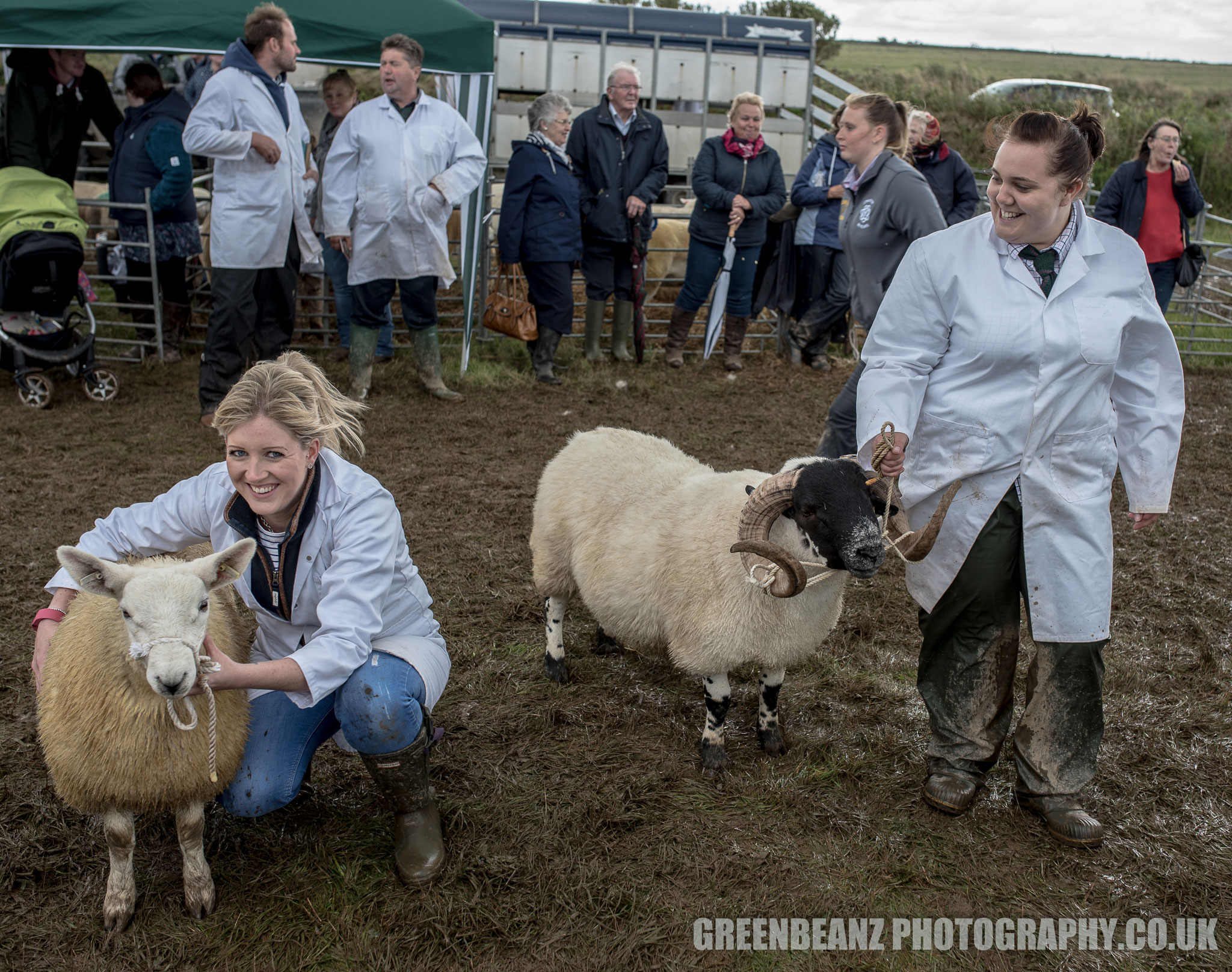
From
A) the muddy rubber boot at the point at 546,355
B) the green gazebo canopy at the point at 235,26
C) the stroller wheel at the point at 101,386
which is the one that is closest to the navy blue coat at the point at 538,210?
the muddy rubber boot at the point at 546,355

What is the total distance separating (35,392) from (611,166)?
464cm

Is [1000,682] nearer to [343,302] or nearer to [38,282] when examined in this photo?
[343,302]

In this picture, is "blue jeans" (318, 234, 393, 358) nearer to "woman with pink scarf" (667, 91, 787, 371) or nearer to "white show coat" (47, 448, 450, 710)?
"woman with pink scarf" (667, 91, 787, 371)

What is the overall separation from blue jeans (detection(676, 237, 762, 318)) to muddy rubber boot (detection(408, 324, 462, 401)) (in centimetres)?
243

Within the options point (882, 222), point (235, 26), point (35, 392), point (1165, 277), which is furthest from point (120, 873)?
point (1165, 277)

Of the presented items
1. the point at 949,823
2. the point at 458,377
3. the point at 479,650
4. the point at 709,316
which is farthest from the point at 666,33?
the point at 949,823

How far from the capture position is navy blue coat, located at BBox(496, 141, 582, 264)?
25.4 ft

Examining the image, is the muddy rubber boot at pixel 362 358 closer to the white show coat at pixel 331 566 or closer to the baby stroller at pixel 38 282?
the baby stroller at pixel 38 282

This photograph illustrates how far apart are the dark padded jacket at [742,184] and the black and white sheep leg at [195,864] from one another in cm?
694

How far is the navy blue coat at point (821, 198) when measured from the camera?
7.84m

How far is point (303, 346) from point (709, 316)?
3.64m

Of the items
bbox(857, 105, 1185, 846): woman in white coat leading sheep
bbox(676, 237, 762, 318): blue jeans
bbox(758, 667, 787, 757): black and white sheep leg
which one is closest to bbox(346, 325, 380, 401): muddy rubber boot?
bbox(676, 237, 762, 318): blue jeans

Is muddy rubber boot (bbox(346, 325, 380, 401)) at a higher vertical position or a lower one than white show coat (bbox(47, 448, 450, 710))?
lower

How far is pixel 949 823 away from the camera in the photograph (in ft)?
10.0
